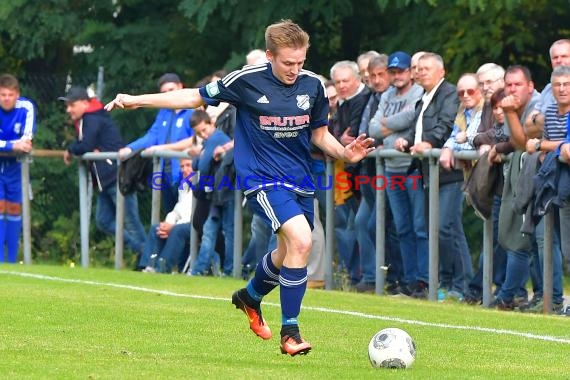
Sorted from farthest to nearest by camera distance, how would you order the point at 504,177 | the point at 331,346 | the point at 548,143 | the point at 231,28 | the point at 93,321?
1. the point at 231,28
2. the point at 504,177
3. the point at 548,143
4. the point at 93,321
5. the point at 331,346

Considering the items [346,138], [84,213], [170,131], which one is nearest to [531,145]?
[346,138]

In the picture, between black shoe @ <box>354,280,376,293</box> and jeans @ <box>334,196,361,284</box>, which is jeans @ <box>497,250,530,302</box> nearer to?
black shoe @ <box>354,280,376,293</box>

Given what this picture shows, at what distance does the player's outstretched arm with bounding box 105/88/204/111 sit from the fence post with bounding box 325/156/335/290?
5.85m

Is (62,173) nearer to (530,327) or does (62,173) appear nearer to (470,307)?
(470,307)

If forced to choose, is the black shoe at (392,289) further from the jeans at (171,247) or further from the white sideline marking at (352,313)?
the jeans at (171,247)

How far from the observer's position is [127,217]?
1830 centimetres

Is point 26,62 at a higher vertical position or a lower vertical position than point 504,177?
higher

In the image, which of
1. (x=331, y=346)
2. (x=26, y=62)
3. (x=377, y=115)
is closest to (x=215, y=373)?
(x=331, y=346)

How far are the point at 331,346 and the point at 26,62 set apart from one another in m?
15.3

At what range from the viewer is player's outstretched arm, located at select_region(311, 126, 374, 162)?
954 centimetres

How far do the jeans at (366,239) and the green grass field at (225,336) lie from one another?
2.80ft

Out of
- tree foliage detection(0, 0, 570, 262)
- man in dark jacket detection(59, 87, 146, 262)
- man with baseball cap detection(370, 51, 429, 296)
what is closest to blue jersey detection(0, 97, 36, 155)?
man in dark jacket detection(59, 87, 146, 262)

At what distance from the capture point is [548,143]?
12359 millimetres

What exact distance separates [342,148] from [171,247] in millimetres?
7642
